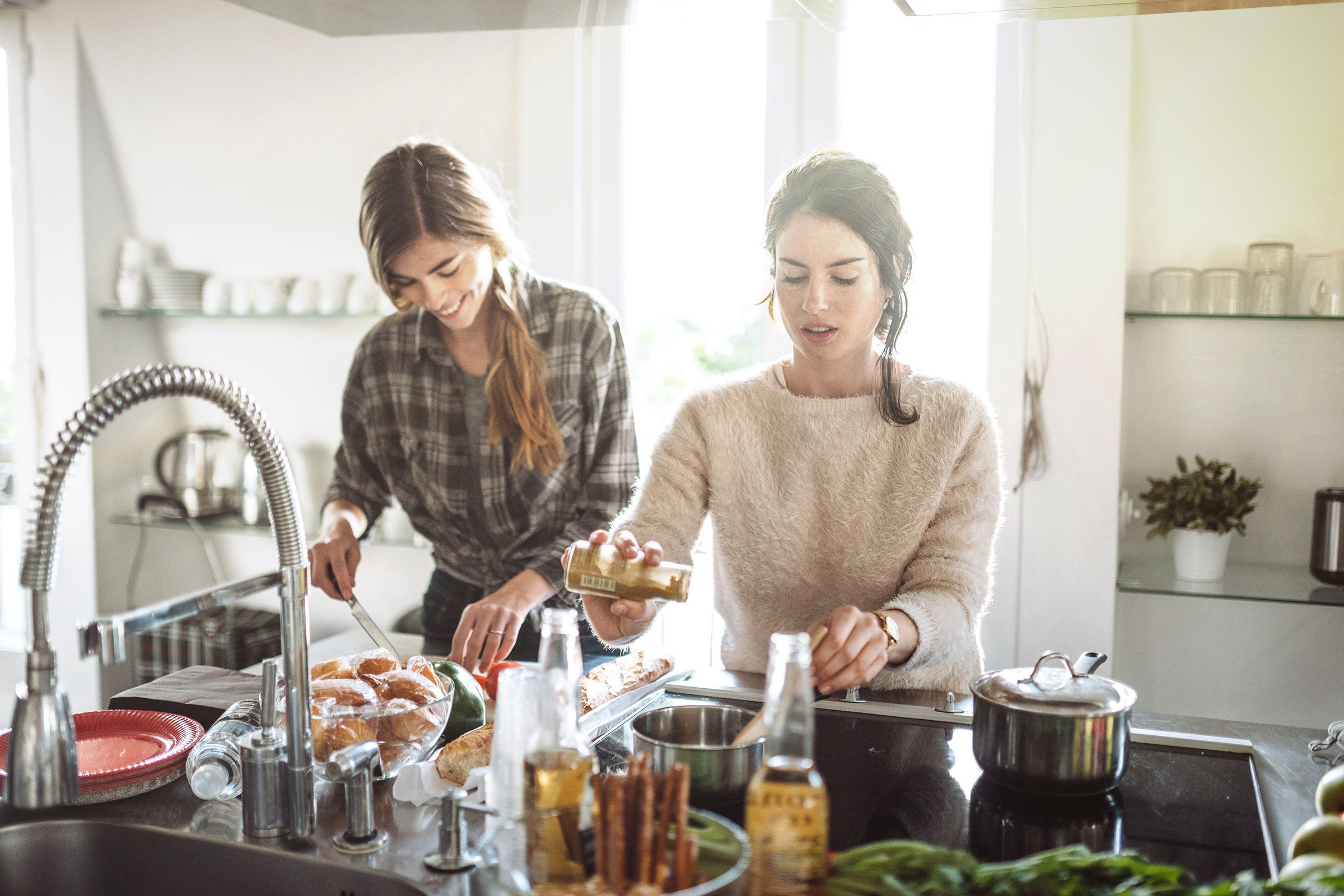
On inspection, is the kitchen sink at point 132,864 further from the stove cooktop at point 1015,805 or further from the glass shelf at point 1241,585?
the glass shelf at point 1241,585

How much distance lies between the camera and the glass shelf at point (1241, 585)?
2395 millimetres

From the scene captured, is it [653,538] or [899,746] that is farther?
[653,538]

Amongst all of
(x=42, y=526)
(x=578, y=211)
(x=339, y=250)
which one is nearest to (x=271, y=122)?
(x=339, y=250)

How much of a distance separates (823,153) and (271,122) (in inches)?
80.2

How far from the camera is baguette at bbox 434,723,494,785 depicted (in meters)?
1.14

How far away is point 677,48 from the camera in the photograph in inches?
110

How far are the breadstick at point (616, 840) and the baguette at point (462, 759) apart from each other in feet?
1.19

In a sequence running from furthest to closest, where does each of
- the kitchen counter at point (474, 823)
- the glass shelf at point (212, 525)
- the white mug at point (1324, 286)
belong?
1. the glass shelf at point (212, 525)
2. the white mug at point (1324, 286)
3. the kitchen counter at point (474, 823)

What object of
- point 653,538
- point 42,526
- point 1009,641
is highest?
point 42,526

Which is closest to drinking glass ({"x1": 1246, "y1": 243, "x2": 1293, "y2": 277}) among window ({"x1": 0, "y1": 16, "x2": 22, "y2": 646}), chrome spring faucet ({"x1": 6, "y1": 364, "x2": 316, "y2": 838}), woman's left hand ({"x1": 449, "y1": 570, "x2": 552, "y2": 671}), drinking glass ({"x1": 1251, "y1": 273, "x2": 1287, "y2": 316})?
drinking glass ({"x1": 1251, "y1": 273, "x2": 1287, "y2": 316})

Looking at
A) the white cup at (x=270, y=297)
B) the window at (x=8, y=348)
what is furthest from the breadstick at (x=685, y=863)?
the window at (x=8, y=348)

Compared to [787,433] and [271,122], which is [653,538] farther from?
[271,122]

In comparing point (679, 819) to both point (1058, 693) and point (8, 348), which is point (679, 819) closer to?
point (1058, 693)

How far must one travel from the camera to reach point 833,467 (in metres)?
1.77
